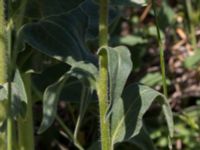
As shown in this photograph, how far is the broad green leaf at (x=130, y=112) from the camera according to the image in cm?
119

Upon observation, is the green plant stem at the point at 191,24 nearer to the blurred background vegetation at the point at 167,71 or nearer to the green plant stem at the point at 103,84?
the blurred background vegetation at the point at 167,71

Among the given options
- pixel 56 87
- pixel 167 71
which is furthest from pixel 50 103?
pixel 167 71

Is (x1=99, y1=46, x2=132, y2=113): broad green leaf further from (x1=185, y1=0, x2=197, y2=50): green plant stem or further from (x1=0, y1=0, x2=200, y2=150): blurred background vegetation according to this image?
(x1=185, y1=0, x2=197, y2=50): green plant stem

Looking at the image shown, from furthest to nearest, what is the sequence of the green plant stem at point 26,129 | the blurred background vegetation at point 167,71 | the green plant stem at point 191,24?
1. the green plant stem at point 191,24
2. the blurred background vegetation at point 167,71
3. the green plant stem at point 26,129

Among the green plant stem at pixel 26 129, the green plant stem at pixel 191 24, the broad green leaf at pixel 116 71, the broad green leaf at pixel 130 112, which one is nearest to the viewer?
the broad green leaf at pixel 116 71

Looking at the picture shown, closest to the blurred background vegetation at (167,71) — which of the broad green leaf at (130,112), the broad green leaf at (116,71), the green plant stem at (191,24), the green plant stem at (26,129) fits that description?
the green plant stem at (191,24)

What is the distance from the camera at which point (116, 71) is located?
1079 millimetres

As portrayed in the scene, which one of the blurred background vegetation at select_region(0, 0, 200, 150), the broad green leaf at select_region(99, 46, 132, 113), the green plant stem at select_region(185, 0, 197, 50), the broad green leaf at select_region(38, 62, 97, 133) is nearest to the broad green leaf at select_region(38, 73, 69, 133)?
the broad green leaf at select_region(38, 62, 97, 133)

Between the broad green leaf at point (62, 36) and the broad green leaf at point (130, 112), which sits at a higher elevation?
the broad green leaf at point (62, 36)

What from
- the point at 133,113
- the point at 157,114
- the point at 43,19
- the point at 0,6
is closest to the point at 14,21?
the point at 43,19

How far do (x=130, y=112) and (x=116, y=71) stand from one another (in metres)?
0.16

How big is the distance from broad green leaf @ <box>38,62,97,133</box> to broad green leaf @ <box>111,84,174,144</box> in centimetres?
8

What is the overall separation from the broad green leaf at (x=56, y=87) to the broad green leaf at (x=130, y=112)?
8 centimetres

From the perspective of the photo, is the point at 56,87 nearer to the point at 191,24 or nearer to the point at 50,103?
the point at 50,103
